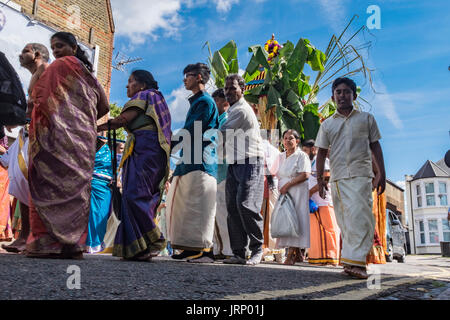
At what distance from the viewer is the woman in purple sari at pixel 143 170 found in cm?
417

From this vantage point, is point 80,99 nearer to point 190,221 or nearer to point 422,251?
point 190,221

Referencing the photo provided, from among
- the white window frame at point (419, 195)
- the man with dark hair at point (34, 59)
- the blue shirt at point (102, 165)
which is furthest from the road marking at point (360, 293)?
the white window frame at point (419, 195)

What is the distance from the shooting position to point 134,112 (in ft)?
14.6

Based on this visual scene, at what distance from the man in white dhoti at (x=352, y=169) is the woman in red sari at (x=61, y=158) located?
2.34m

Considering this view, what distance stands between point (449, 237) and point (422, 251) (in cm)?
286

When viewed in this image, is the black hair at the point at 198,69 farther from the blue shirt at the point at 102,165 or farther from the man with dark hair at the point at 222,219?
the blue shirt at the point at 102,165

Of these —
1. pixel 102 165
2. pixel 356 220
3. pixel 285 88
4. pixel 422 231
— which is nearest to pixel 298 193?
pixel 356 220

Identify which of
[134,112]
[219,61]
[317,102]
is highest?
[219,61]

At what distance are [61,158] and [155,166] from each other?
91 centimetres

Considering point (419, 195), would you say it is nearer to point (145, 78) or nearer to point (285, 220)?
point (285, 220)
